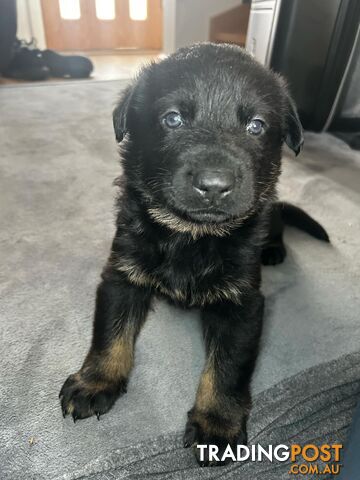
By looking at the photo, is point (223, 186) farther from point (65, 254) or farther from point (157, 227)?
point (65, 254)

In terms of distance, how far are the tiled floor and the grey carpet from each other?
257 centimetres

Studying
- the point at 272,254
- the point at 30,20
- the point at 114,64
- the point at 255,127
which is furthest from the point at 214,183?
the point at 30,20

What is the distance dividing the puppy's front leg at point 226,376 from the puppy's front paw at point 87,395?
0.22 metres

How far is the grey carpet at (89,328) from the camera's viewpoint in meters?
1.04

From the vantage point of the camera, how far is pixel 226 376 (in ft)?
3.67

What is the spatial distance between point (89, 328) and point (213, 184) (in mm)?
724

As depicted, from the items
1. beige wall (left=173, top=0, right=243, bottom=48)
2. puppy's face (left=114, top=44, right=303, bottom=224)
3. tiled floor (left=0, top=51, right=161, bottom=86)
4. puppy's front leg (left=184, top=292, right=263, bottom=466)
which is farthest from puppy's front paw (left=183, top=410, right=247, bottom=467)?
beige wall (left=173, top=0, right=243, bottom=48)

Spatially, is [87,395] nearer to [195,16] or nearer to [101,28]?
[195,16]

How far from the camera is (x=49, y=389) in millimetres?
1173

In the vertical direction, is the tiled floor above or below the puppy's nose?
below

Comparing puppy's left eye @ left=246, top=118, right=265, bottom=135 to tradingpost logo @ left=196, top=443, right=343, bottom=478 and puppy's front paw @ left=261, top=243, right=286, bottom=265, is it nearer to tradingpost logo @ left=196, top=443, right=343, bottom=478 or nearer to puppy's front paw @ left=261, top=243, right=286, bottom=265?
puppy's front paw @ left=261, top=243, right=286, bottom=265

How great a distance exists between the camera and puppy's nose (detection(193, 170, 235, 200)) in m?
0.93

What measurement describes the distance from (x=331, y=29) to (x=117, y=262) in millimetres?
2375

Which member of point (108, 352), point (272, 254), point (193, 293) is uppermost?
point (193, 293)
